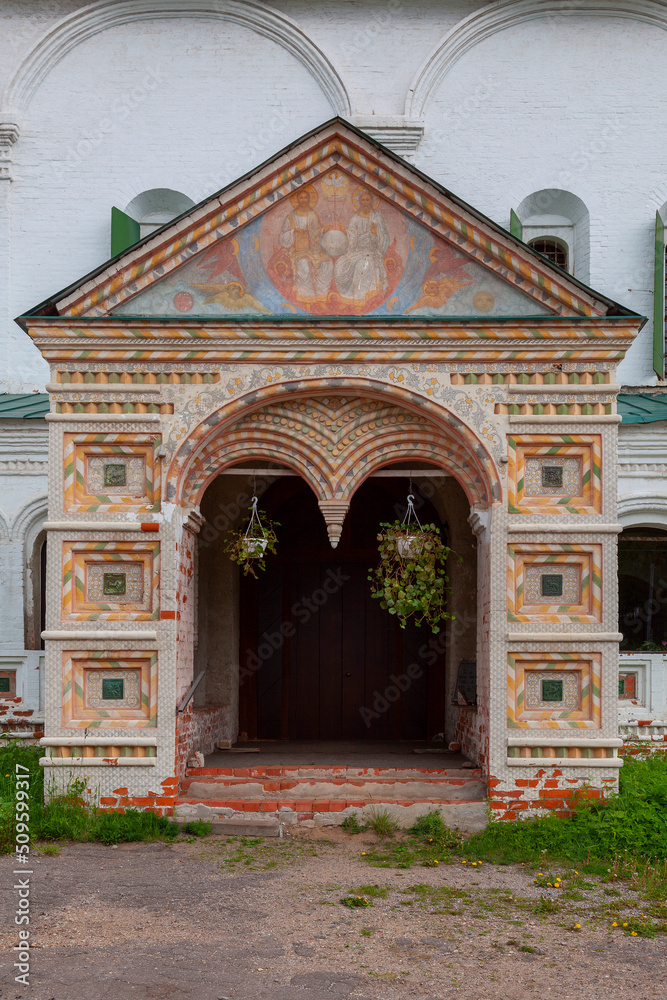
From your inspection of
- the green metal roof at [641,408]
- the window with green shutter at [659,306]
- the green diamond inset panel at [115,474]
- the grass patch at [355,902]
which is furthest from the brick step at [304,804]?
the window with green shutter at [659,306]

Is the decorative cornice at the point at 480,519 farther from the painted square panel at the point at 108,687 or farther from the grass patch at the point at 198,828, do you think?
the grass patch at the point at 198,828

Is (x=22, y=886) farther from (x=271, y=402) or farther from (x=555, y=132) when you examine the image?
(x=555, y=132)

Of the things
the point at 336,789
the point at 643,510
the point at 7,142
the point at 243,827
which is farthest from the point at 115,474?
the point at 7,142

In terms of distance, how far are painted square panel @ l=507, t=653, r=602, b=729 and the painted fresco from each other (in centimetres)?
303

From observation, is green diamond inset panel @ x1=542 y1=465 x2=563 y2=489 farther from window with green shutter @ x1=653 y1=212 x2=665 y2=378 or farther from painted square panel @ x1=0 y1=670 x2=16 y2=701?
painted square panel @ x1=0 y1=670 x2=16 y2=701

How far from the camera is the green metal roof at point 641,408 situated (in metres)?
10.5

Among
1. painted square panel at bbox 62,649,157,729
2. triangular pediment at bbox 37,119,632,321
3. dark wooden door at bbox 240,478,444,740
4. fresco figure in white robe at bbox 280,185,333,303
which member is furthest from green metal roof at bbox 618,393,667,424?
painted square panel at bbox 62,649,157,729

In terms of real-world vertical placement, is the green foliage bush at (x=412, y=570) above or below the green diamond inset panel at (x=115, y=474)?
below

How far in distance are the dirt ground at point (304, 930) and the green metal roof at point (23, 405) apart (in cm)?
512

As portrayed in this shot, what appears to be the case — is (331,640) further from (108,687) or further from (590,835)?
(590,835)

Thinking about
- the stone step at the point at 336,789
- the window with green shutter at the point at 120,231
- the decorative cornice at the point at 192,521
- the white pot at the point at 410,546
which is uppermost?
the window with green shutter at the point at 120,231

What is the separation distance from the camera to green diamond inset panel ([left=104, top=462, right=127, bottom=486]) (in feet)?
27.1

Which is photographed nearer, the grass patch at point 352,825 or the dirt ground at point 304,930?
the dirt ground at point 304,930

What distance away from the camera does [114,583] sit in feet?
26.9
